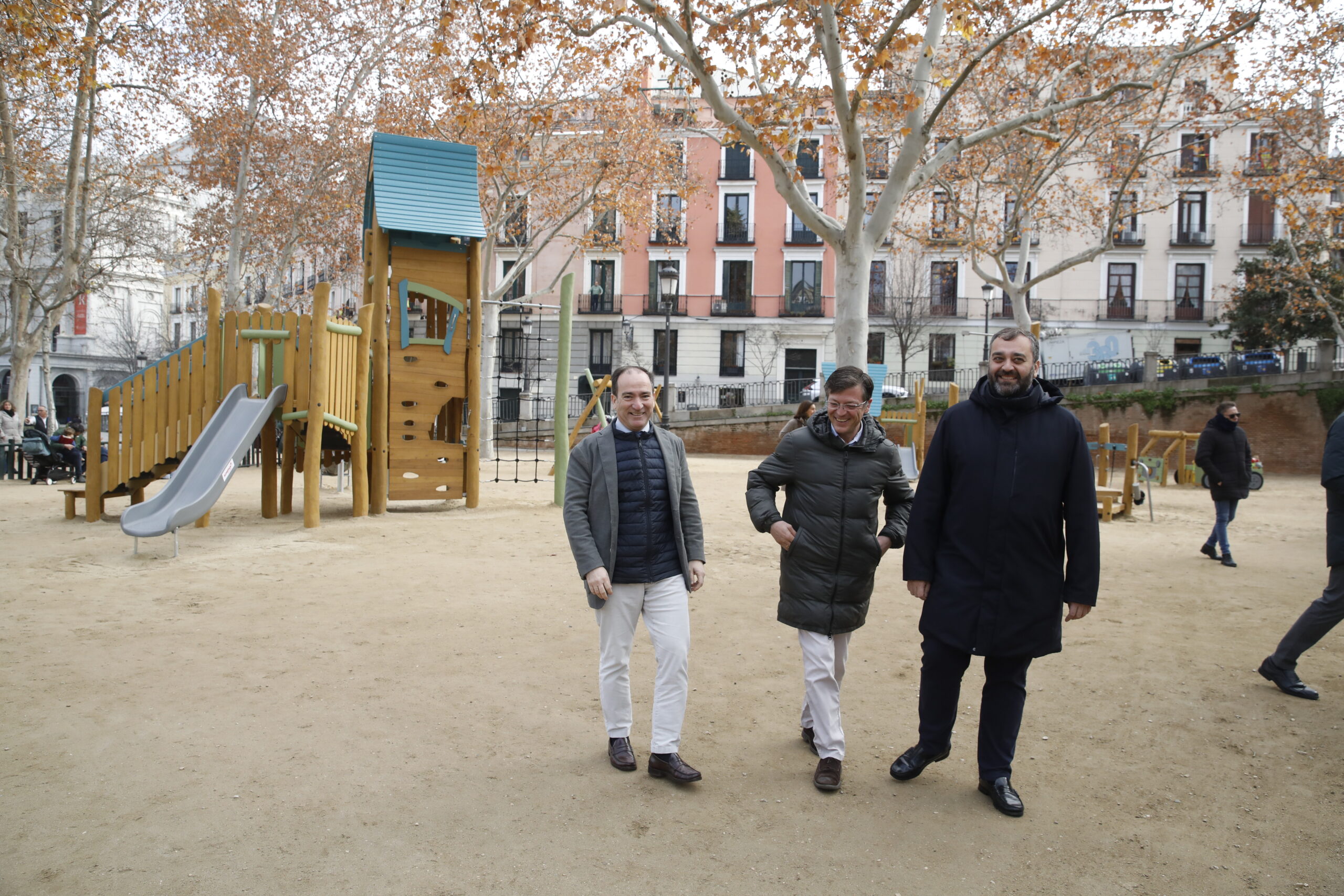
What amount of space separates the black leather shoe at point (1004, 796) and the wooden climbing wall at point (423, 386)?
926 centimetres

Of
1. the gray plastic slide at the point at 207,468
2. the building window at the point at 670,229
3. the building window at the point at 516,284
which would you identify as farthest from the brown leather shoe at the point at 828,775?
the building window at the point at 516,284

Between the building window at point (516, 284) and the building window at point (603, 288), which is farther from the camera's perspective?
the building window at point (516, 284)

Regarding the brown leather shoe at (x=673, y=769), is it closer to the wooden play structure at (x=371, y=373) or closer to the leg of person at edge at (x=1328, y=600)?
the leg of person at edge at (x=1328, y=600)

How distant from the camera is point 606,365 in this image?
4200cm

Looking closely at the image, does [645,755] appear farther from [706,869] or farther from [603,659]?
[706,869]

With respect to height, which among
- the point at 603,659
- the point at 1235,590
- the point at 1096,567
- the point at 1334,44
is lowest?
the point at 1235,590

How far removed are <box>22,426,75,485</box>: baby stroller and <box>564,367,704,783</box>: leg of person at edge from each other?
1628 centimetres

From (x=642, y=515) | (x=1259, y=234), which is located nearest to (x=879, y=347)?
(x=1259, y=234)

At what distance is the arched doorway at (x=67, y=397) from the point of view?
50344 millimetres

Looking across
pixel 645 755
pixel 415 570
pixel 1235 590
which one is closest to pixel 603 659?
pixel 645 755

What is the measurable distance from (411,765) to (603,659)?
88cm

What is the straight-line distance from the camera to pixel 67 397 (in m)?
50.8

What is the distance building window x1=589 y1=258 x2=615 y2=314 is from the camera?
41.8 m

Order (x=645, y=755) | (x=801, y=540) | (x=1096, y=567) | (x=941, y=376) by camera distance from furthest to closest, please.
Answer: (x=941, y=376) < (x=645, y=755) < (x=801, y=540) < (x=1096, y=567)
